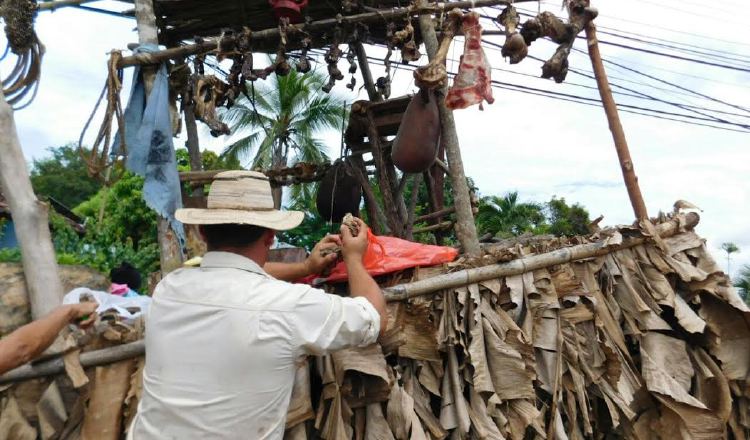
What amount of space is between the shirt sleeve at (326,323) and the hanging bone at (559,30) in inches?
117

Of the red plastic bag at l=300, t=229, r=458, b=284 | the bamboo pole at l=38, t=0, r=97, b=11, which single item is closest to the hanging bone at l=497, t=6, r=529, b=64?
the red plastic bag at l=300, t=229, r=458, b=284

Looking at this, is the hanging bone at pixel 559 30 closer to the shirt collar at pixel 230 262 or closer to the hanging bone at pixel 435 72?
the hanging bone at pixel 435 72

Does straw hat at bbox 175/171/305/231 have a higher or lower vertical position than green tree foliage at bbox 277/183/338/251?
higher

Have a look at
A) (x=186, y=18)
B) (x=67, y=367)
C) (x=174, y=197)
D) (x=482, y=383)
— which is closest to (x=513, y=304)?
(x=482, y=383)

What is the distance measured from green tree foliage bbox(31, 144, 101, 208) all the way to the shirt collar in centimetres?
3247

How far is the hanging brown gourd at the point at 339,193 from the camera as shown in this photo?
5.23 meters

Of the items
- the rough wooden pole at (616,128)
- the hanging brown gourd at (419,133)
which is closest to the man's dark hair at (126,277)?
the hanging brown gourd at (419,133)

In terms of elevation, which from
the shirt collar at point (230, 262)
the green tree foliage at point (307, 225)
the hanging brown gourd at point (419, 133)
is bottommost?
the green tree foliage at point (307, 225)

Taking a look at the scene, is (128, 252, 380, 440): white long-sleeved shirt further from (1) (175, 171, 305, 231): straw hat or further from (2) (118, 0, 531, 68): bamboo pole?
(2) (118, 0, 531, 68): bamboo pole

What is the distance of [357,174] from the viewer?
544 cm

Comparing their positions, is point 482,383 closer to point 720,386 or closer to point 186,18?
point 720,386

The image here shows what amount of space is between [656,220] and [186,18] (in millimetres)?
4397

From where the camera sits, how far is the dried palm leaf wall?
2.03m

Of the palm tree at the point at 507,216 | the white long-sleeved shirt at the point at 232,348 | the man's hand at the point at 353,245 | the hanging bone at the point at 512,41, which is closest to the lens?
the white long-sleeved shirt at the point at 232,348
